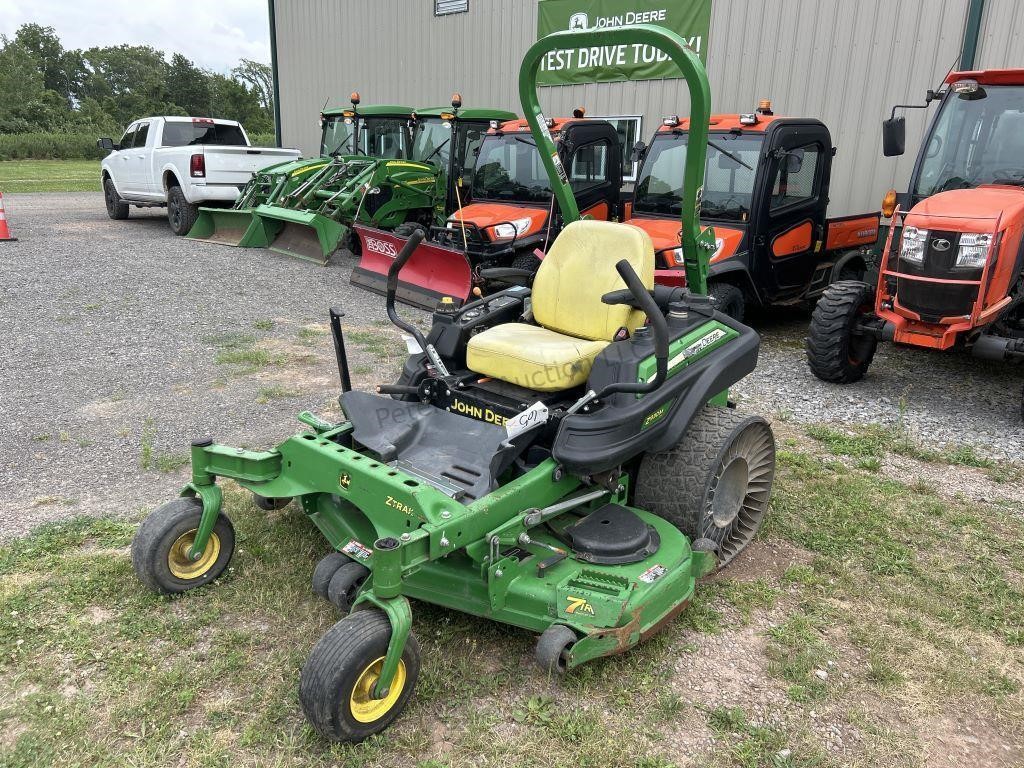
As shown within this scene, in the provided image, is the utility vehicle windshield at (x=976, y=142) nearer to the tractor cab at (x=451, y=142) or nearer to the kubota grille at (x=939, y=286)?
the kubota grille at (x=939, y=286)

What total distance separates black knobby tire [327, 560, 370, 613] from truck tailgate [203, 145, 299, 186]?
1040 cm

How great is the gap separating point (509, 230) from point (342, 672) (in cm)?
679

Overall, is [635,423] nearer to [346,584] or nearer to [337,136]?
[346,584]

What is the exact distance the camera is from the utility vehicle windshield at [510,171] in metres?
9.20

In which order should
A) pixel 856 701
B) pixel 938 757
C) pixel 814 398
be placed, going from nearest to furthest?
pixel 938 757
pixel 856 701
pixel 814 398

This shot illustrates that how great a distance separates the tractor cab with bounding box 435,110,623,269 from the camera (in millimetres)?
8633

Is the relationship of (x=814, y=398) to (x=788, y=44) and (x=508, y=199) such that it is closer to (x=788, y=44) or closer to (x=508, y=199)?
(x=508, y=199)

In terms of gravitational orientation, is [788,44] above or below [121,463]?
above

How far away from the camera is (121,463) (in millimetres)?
4520

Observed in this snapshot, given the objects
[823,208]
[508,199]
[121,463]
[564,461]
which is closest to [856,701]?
[564,461]

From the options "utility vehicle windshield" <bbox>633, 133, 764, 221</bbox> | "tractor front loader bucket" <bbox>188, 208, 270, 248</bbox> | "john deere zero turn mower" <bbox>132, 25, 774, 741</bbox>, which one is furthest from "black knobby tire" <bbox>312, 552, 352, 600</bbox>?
"tractor front loader bucket" <bbox>188, 208, 270, 248</bbox>

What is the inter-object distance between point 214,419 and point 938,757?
14.4 feet

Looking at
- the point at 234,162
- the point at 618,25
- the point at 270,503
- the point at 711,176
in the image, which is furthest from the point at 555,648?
the point at 234,162

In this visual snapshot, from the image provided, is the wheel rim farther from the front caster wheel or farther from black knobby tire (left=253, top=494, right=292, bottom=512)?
the front caster wheel
